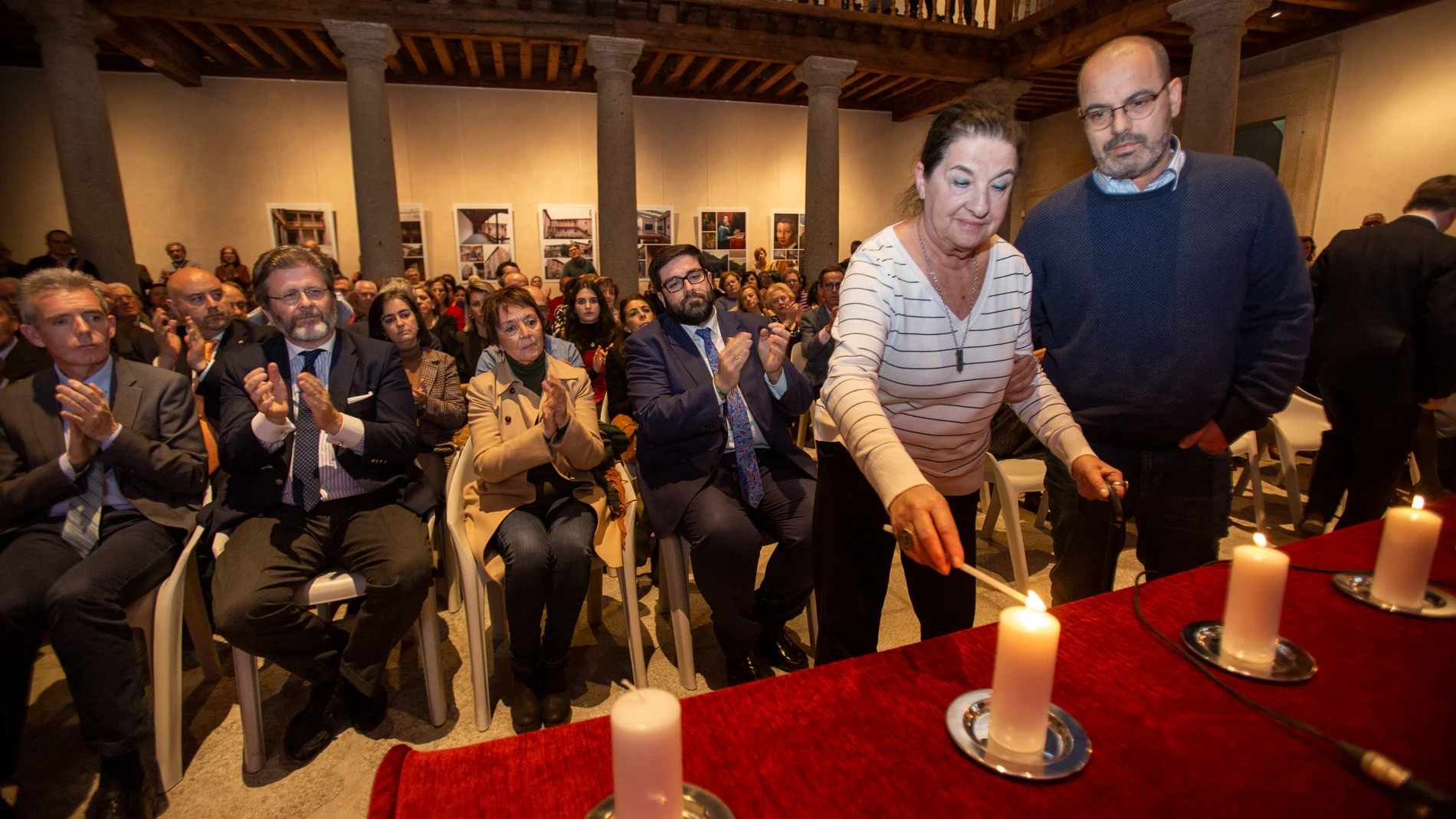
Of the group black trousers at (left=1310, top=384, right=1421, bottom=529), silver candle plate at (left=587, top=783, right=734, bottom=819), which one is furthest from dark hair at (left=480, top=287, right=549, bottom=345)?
black trousers at (left=1310, top=384, right=1421, bottom=529)

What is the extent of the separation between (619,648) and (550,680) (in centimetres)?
49

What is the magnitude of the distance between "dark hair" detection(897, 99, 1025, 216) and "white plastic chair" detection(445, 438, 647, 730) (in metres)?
1.76

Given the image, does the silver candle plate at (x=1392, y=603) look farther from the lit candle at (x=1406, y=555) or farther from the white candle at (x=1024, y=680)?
the white candle at (x=1024, y=680)

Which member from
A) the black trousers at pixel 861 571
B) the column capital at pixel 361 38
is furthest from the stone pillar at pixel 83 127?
the black trousers at pixel 861 571

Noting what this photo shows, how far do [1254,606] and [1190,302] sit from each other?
96cm

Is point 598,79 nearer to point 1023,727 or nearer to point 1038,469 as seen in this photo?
point 1038,469

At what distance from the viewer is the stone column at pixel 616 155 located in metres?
8.13

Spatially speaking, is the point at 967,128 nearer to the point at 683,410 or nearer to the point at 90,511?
the point at 683,410

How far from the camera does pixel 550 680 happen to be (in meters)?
2.53

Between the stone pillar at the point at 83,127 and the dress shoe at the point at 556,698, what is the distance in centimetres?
821

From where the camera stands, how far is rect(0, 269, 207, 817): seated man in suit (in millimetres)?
2016

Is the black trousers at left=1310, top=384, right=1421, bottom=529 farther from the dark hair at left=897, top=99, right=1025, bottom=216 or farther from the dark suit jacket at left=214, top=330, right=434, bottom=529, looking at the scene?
the dark suit jacket at left=214, top=330, right=434, bottom=529

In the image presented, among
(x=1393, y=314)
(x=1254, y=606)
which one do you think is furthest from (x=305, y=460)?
(x=1393, y=314)

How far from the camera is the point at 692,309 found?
2777 millimetres
